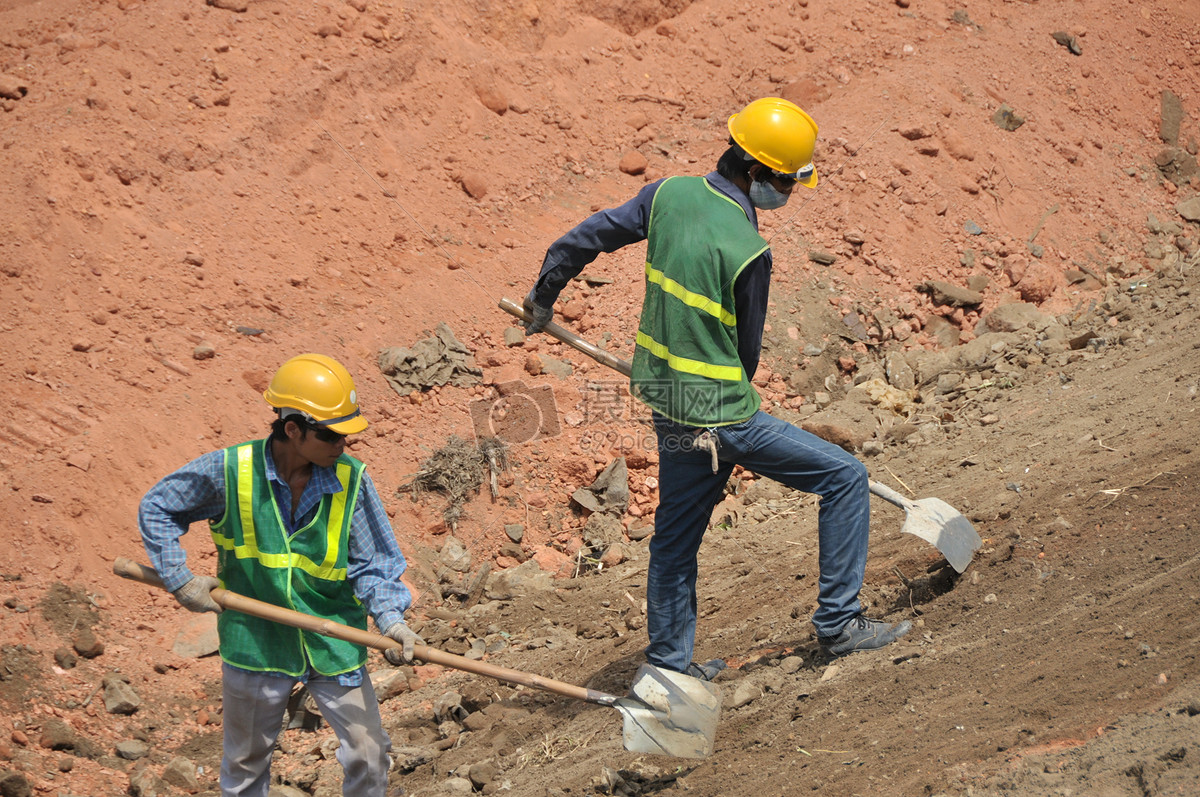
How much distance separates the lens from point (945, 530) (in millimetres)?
4238

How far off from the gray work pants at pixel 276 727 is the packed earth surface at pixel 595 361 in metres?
0.24

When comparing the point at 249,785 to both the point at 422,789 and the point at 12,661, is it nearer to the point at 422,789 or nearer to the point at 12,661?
the point at 422,789

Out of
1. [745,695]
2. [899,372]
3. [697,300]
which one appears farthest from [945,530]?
[899,372]

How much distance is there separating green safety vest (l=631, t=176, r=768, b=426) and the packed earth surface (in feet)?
3.90

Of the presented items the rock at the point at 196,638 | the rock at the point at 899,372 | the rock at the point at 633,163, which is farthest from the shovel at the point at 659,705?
the rock at the point at 633,163

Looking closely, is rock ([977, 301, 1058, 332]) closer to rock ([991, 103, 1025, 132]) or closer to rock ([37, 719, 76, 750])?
rock ([991, 103, 1025, 132])

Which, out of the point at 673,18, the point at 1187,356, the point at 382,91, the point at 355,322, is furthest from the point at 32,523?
the point at 673,18

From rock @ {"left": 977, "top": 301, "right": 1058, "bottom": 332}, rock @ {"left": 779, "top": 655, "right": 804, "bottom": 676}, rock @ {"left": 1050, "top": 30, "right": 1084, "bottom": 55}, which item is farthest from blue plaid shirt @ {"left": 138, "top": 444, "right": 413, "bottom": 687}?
A: rock @ {"left": 1050, "top": 30, "right": 1084, "bottom": 55}

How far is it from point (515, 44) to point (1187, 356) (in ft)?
19.8

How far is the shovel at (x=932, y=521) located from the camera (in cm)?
420

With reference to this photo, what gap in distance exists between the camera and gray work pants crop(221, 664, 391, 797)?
10.3ft

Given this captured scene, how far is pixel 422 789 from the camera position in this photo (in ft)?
13.3

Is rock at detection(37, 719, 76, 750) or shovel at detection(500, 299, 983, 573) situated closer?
shovel at detection(500, 299, 983, 573)

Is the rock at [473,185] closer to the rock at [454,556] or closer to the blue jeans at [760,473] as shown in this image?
the rock at [454,556]
